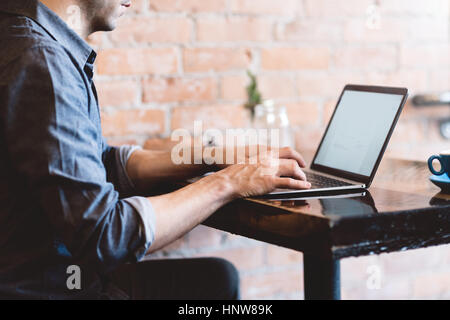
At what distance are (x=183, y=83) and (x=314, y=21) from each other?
18.8 inches

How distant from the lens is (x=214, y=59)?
170cm

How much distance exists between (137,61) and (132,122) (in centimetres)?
17

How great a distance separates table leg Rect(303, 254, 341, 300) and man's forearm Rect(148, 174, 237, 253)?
0.18 meters

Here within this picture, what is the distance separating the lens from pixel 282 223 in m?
0.89

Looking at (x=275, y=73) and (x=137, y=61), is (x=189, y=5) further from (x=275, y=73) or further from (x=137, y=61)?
(x=275, y=73)

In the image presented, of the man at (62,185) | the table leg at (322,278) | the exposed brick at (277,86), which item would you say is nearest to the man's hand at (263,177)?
the man at (62,185)

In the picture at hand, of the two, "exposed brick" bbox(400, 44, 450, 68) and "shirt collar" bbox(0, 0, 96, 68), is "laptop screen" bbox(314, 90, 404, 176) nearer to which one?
"shirt collar" bbox(0, 0, 96, 68)

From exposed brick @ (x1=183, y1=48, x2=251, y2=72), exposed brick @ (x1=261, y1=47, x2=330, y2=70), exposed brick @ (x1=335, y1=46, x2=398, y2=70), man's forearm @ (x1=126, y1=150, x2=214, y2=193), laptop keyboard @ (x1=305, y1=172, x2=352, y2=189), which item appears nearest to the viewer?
laptop keyboard @ (x1=305, y1=172, x2=352, y2=189)

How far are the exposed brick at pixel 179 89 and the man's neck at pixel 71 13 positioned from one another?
49cm

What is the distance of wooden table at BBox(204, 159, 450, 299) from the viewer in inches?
32.3

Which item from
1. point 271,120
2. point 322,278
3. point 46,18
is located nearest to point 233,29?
point 271,120

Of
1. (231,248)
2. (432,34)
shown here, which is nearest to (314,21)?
(432,34)

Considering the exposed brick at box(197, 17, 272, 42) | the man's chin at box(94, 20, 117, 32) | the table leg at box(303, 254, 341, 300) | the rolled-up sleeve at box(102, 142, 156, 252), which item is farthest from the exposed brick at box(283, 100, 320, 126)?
the table leg at box(303, 254, 341, 300)

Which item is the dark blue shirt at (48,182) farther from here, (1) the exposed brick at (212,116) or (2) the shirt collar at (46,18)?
(1) the exposed brick at (212,116)
